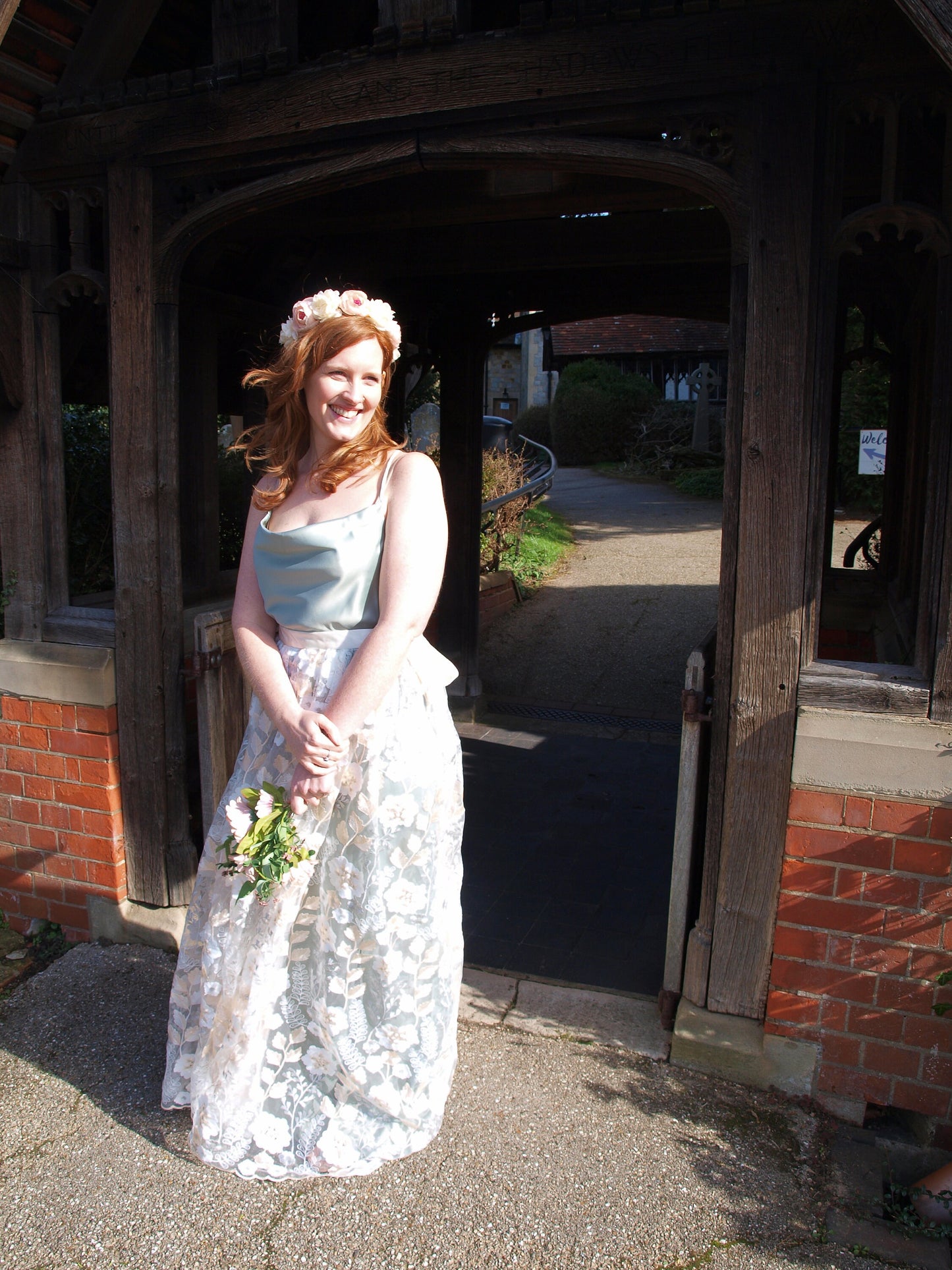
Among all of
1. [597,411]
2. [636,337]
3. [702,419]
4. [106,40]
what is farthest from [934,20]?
[636,337]

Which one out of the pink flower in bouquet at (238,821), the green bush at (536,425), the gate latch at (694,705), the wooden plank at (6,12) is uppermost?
the green bush at (536,425)

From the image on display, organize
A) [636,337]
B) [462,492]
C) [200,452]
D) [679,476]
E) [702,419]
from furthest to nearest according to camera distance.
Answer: [636,337] → [702,419] → [679,476] → [462,492] → [200,452]

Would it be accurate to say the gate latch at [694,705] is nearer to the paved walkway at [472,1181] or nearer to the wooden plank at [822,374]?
the wooden plank at [822,374]

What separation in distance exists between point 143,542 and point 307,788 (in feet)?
5.23

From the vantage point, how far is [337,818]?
254cm

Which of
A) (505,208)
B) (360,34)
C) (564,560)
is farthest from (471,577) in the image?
(564,560)

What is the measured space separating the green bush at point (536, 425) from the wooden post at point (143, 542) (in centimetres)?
2217

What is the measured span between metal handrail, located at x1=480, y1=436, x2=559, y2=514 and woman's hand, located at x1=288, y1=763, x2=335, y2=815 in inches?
216

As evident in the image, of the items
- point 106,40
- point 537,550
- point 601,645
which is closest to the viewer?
point 106,40

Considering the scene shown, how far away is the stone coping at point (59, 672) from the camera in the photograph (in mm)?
3711

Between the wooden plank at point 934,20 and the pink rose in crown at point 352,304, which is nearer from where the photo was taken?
the wooden plank at point 934,20

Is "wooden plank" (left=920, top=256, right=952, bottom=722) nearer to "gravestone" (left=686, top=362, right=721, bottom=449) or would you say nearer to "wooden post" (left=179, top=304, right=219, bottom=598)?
"wooden post" (left=179, top=304, right=219, bottom=598)

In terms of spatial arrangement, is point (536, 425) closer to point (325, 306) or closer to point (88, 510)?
point (88, 510)

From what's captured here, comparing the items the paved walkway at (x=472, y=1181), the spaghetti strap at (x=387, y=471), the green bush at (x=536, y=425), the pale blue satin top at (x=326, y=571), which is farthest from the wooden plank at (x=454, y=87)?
the green bush at (x=536, y=425)
